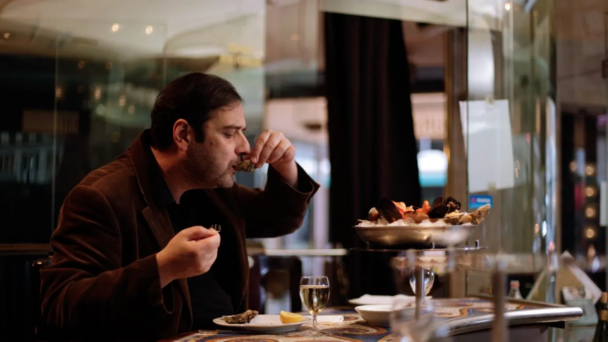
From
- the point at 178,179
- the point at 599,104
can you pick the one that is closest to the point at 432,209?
the point at 178,179

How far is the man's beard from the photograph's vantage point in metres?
2.31

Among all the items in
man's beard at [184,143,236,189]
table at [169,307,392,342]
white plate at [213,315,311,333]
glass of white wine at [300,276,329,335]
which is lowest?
table at [169,307,392,342]

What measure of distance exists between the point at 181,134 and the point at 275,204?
51cm

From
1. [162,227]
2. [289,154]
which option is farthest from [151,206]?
[289,154]

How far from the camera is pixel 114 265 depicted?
1.94 metres

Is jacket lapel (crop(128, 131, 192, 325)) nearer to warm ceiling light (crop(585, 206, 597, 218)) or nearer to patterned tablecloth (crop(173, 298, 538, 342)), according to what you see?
patterned tablecloth (crop(173, 298, 538, 342))

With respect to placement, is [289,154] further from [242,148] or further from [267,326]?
[267,326]

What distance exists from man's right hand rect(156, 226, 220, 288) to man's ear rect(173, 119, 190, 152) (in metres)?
0.66

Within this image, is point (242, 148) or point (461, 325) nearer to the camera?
point (461, 325)

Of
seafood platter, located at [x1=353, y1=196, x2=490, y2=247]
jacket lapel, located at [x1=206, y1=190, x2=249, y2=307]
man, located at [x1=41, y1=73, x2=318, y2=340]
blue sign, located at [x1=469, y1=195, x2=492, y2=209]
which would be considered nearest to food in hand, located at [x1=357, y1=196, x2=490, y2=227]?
seafood platter, located at [x1=353, y1=196, x2=490, y2=247]

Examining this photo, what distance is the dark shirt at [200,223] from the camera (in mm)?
2252

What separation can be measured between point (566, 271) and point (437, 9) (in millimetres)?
1656

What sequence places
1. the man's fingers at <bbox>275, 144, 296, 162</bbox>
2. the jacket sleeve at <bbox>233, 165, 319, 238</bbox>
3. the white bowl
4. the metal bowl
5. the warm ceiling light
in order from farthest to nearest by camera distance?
1. the warm ceiling light
2. the jacket sleeve at <bbox>233, 165, 319, 238</bbox>
3. the man's fingers at <bbox>275, 144, 296, 162</bbox>
4. the white bowl
5. the metal bowl

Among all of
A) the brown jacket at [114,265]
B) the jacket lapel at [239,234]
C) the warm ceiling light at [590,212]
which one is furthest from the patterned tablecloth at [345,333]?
the warm ceiling light at [590,212]
